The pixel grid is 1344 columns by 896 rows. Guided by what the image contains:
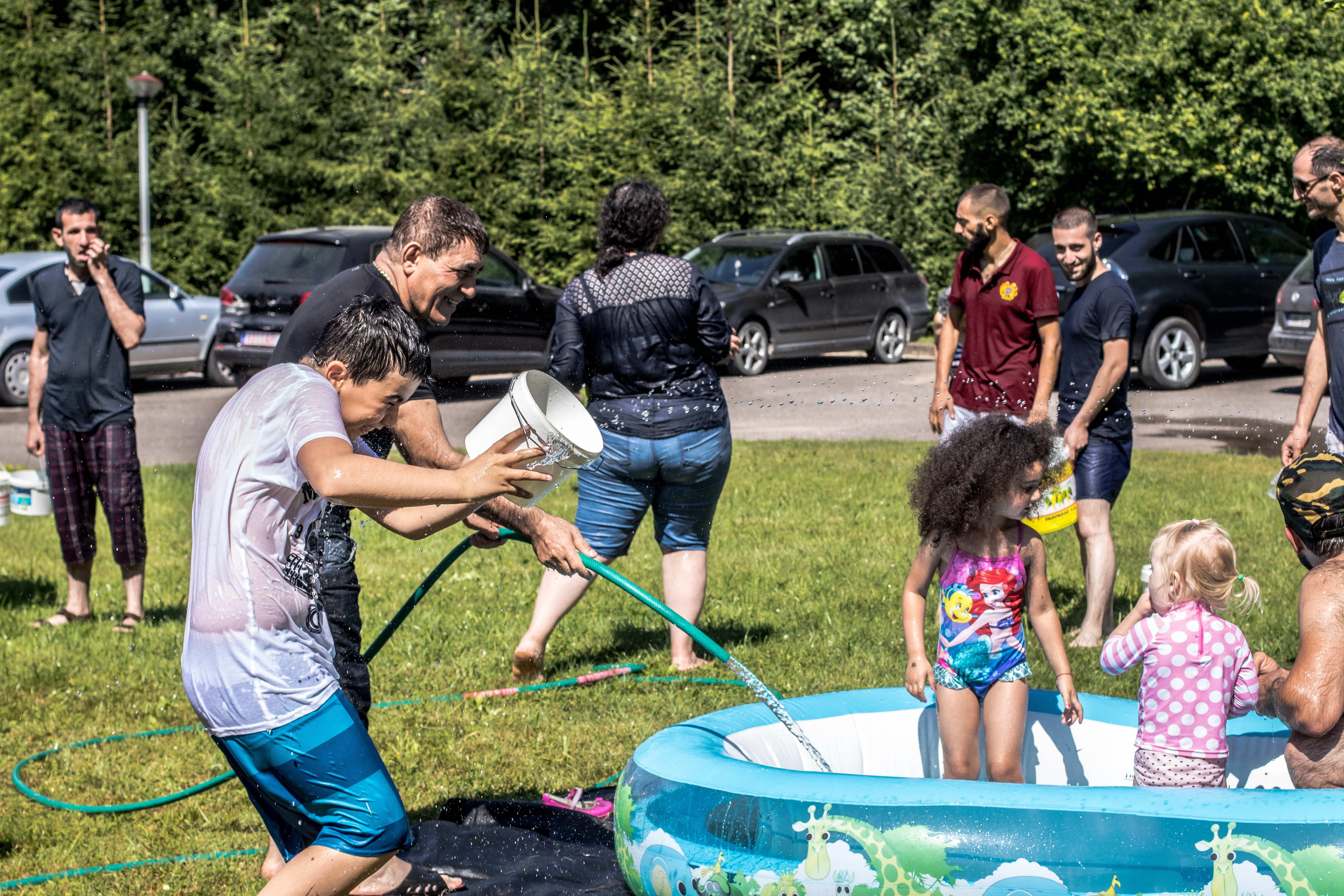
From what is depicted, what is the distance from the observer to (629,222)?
5340mm

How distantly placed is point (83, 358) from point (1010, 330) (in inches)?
162

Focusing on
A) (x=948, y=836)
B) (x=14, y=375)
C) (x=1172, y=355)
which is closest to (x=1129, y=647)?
(x=948, y=836)

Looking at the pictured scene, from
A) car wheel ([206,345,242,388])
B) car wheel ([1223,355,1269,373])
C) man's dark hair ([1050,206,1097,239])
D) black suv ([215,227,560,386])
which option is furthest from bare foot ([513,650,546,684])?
car wheel ([1223,355,1269,373])

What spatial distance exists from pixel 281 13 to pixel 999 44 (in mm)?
13046

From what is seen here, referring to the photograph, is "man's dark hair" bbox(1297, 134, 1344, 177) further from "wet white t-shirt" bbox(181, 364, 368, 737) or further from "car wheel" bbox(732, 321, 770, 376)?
"car wheel" bbox(732, 321, 770, 376)

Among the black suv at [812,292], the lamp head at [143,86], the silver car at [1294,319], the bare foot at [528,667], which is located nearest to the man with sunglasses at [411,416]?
the bare foot at [528,667]

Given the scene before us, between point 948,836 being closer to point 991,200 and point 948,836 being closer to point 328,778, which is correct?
point 328,778

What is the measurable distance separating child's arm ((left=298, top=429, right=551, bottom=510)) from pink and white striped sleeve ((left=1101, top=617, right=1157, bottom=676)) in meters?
1.67

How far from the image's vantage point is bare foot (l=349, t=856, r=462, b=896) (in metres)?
3.83

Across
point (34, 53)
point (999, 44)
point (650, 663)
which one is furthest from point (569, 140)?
point (650, 663)

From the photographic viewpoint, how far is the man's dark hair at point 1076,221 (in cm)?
582

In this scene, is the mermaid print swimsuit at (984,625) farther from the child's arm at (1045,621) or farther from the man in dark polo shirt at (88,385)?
the man in dark polo shirt at (88,385)

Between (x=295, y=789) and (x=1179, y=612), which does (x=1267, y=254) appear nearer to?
(x=1179, y=612)

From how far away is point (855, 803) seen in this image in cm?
321
